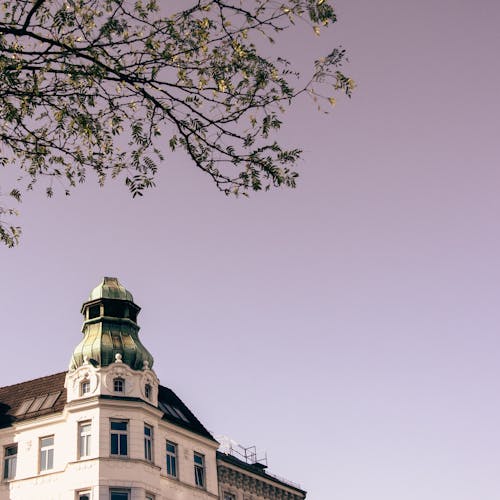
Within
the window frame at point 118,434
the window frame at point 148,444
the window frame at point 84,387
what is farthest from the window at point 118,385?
the window frame at point 148,444

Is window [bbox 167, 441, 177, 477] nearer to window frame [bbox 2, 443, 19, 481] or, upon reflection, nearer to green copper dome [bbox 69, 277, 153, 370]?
green copper dome [bbox 69, 277, 153, 370]

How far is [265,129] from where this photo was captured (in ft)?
55.3

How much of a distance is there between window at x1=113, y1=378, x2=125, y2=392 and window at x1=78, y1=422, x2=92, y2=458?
7.99 ft

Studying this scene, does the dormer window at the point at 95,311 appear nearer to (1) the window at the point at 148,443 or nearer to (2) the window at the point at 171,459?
(1) the window at the point at 148,443

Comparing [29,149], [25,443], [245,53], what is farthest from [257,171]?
[25,443]

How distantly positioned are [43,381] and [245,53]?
38070 mm

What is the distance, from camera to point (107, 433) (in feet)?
141

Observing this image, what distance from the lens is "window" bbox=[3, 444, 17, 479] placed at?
4497 centimetres

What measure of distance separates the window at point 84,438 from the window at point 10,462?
471cm

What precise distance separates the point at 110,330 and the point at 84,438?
6.63 m

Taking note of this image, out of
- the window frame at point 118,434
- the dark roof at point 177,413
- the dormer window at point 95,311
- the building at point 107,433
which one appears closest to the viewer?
the building at point 107,433

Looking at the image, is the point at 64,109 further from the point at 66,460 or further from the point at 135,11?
the point at 66,460

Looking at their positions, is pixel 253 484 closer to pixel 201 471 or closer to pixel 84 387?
pixel 201 471

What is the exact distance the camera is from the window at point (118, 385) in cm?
4472
